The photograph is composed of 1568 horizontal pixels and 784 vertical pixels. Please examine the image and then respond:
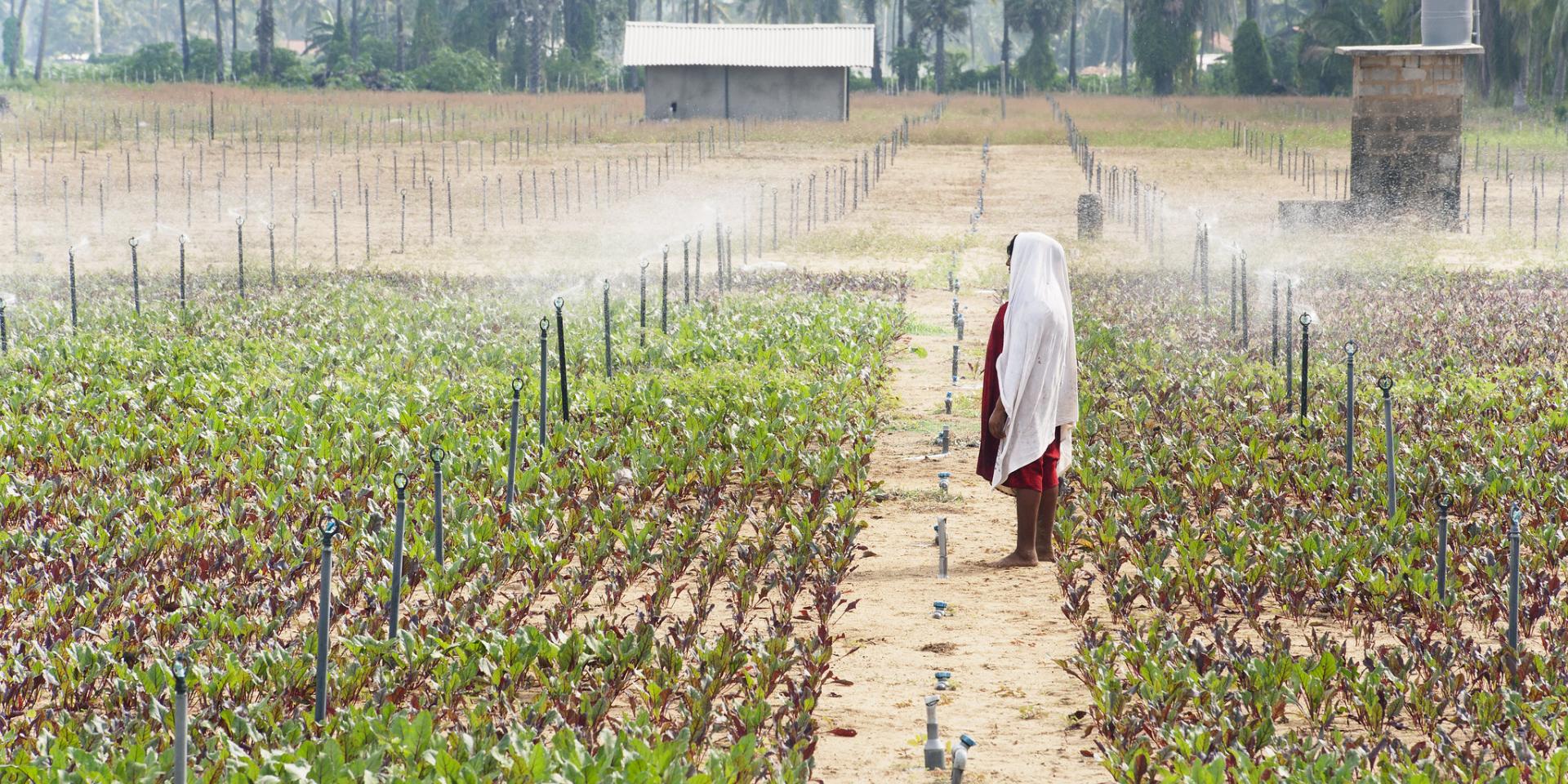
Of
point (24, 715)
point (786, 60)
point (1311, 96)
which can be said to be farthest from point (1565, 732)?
point (1311, 96)

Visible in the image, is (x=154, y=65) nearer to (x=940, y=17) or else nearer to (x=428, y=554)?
(x=940, y=17)

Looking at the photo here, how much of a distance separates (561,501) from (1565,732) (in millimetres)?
4831

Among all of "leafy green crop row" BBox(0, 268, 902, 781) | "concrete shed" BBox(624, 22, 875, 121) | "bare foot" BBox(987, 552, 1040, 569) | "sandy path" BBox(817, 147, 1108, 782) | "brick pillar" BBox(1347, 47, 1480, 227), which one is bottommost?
"sandy path" BBox(817, 147, 1108, 782)

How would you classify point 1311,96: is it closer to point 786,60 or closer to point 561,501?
point 786,60

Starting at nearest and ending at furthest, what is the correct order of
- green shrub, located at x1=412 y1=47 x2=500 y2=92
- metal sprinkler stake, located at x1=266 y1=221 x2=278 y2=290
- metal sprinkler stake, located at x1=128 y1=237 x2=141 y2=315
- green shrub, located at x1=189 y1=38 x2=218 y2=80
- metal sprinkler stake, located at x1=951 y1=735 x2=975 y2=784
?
metal sprinkler stake, located at x1=951 y1=735 x2=975 y2=784 < metal sprinkler stake, located at x1=128 y1=237 x2=141 y2=315 < metal sprinkler stake, located at x1=266 y1=221 x2=278 y2=290 < green shrub, located at x1=412 y1=47 x2=500 y2=92 < green shrub, located at x1=189 y1=38 x2=218 y2=80

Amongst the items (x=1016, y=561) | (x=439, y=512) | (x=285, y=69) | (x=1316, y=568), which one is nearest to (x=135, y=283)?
(x=439, y=512)

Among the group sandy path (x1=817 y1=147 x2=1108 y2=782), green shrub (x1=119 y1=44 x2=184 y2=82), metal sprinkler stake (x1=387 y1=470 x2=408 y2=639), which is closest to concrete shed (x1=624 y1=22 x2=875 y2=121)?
green shrub (x1=119 y1=44 x2=184 y2=82)

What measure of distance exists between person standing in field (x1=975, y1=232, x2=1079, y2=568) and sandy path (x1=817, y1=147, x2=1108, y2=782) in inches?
15.6

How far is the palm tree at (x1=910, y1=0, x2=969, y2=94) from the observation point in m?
71.4

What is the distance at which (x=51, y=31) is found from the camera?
120 meters

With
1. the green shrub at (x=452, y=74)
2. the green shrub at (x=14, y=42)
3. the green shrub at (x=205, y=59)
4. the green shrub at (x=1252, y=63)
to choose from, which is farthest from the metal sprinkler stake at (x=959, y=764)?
the green shrub at (x=14, y=42)

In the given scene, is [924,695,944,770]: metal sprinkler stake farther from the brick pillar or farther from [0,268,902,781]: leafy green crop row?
the brick pillar

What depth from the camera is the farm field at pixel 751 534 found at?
5.36m

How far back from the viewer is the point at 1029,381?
7.50 meters
